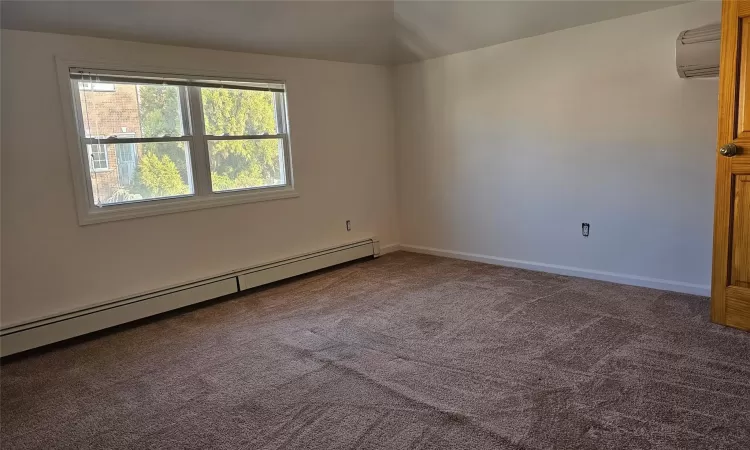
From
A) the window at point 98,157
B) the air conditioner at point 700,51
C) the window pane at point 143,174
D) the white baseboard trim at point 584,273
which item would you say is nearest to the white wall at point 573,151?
the white baseboard trim at point 584,273

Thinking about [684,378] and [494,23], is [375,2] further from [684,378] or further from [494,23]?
[684,378]

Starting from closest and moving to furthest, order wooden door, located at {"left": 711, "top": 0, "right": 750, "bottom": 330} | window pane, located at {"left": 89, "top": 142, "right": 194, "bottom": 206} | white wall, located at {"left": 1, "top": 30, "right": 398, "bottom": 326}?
wooden door, located at {"left": 711, "top": 0, "right": 750, "bottom": 330} → white wall, located at {"left": 1, "top": 30, "right": 398, "bottom": 326} → window pane, located at {"left": 89, "top": 142, "right": 194, "bottom": 206}

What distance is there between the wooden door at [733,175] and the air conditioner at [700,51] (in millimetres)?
321

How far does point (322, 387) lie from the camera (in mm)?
2523

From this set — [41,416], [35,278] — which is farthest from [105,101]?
[41,416]

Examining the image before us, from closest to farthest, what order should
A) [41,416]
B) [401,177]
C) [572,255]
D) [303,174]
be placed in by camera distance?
[41,416]
[572,255]
[303,174]
[401,177]

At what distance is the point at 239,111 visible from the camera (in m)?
4.24

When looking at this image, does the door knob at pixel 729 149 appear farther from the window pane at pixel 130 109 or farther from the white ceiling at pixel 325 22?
the window pane at pixel 130 109

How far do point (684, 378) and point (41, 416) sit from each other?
10.5 feet

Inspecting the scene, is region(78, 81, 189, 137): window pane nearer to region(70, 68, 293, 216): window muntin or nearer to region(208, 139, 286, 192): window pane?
region(70, 68, 293, 216): window muntin

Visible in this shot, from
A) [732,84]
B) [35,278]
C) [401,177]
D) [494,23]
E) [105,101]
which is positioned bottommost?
[35,278]

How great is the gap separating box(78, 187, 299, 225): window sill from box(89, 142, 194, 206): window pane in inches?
2.5

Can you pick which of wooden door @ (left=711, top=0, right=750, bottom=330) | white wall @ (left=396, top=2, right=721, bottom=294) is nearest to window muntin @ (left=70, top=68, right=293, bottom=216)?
white wall @ (left=396, top=2, right=721, bottom=294)

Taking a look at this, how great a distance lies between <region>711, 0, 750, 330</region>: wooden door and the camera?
277 cm
